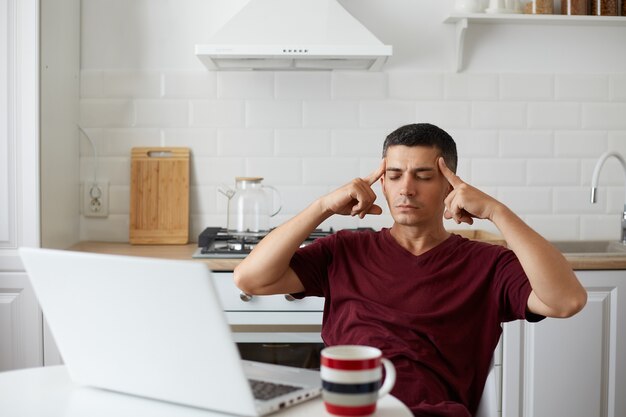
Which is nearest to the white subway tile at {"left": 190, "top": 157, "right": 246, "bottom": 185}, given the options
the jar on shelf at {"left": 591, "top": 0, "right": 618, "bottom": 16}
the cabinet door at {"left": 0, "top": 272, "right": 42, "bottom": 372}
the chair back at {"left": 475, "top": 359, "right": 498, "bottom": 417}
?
the cabinet door at {"left": 0, "top": 272, "right": 42, "bottom": 372}

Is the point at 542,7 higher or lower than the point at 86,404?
higher

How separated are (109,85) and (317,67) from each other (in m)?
0.80

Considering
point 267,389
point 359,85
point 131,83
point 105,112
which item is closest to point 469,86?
point 359,85

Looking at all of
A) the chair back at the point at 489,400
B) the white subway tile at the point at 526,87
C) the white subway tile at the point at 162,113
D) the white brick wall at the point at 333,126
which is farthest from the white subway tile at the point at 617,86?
the chair back at the point at 489,400

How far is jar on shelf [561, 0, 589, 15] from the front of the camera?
10.4ft

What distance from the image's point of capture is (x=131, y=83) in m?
3.23

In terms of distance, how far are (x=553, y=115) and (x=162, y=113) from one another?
1514 millimetres

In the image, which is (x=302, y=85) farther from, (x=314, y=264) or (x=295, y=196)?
(x=314, y=264)

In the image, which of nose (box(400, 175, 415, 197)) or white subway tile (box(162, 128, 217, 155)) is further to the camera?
white subway tile (box(162, 128, 217, 155))

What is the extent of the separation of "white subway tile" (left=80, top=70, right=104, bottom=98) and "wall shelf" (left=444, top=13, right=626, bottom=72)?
1.33 m

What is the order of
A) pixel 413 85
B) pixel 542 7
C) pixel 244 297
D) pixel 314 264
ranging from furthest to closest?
1. pixel 413 85
2. pixel 542 7
3. pixel 244 297
4. pixel 314 264

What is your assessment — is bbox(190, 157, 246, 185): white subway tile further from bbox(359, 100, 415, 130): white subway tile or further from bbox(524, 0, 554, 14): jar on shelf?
bbox(524, 0, 554, 14): jar on shelf

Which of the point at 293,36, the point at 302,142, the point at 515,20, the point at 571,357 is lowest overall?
the point at 571,357

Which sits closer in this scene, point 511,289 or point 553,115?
point 511,289
